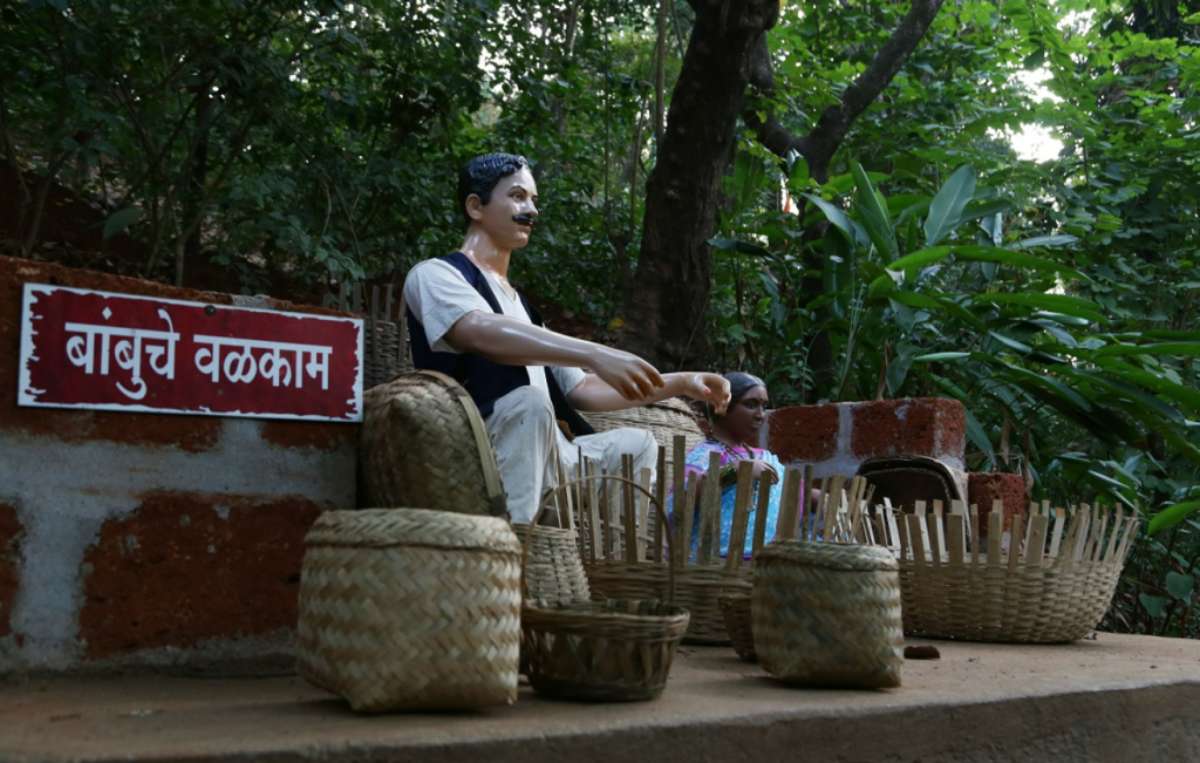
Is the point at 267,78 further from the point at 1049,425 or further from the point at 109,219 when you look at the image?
the point at 1049,425

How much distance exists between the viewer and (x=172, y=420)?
8.53 ft

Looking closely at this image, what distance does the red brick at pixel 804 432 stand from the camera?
4879mm

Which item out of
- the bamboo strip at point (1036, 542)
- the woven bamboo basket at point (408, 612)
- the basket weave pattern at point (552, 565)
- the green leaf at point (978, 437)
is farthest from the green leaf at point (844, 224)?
the woven bamboo basket at point (408, 612)

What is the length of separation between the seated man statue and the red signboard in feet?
1.41

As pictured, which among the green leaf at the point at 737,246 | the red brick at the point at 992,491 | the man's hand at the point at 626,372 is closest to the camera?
the man's hand at the point at 626,372

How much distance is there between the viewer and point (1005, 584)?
3828 mm

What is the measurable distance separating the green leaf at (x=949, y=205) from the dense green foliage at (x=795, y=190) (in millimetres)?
14

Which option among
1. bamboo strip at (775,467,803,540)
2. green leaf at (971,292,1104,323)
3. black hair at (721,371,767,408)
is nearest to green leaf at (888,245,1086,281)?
green leaf at (971,292,1104,323)

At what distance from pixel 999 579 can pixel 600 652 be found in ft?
6.49

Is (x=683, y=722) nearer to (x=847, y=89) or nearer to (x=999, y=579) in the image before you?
(x=999, y=579)

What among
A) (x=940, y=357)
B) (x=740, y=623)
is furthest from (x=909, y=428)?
(x=740, y=623)

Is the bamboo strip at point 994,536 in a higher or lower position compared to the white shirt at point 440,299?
lower

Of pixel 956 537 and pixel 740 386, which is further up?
pixel 740 386

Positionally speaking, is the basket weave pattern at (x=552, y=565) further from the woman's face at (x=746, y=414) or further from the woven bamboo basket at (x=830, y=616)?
the woman's face at (x=746, y=414)
